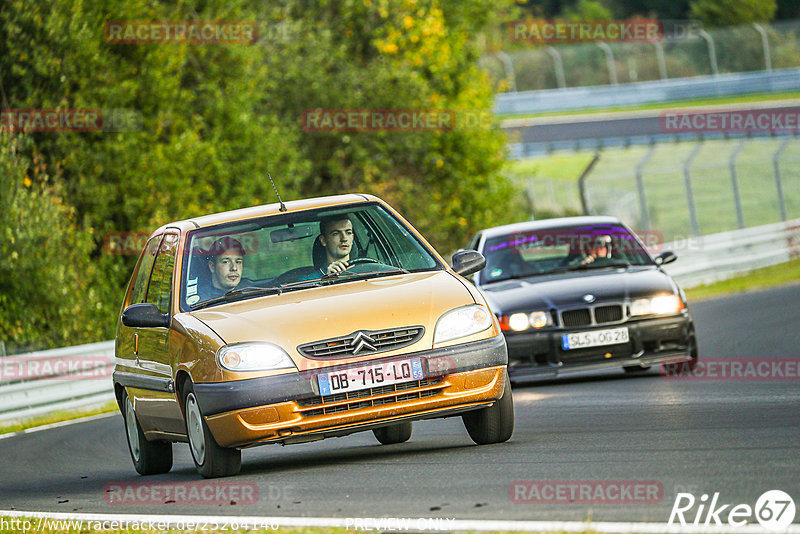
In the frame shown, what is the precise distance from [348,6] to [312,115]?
10.1 feet

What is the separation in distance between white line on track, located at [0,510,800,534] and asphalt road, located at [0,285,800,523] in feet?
0.42

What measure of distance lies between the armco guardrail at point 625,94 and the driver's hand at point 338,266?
46284mm

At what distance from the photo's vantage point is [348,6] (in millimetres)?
32656

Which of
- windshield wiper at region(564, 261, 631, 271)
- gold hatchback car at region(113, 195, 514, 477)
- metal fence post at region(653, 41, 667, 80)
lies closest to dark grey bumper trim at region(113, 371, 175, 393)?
gold hatchback car at region(113, 195, 514, 477)

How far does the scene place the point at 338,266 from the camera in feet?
28.8

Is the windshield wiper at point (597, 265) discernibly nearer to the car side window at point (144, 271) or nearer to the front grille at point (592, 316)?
the front grille at point (592, 316)

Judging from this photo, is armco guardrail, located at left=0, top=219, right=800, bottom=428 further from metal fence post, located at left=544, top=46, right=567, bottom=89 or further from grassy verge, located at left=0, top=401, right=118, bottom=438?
metal fence post, located at left=544, top=46, right=567, bottom=89

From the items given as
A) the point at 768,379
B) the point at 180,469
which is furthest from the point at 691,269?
the point at 180,469

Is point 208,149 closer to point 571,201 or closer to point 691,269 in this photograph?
point 691,269

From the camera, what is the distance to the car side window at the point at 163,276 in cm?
896

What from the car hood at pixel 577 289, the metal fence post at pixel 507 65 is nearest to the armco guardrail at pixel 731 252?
the car hood at pixel 577 289

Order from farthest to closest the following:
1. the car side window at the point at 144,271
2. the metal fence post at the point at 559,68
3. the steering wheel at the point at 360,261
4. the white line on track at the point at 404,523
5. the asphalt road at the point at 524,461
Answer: the metal fence post at the point at 559,68 < the car side window at the point at 144,271 < the steering wheel at the point at 360,261 < the asphalt road at the point at 524,461 < the white line on track at the point at 404,523

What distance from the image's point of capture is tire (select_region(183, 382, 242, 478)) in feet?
26.3

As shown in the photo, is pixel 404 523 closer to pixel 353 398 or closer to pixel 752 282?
pixel 353 398
